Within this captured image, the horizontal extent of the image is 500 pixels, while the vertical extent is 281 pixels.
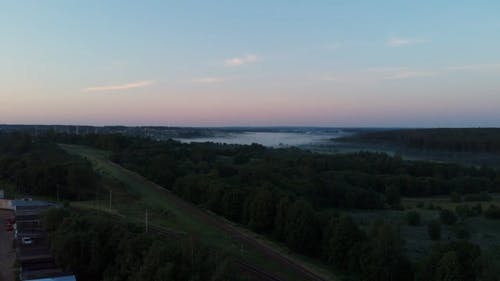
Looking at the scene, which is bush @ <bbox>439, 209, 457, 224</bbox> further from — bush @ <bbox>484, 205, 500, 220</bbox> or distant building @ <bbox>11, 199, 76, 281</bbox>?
distant building @ <bbox>11, 199, 76, 281</bbox>

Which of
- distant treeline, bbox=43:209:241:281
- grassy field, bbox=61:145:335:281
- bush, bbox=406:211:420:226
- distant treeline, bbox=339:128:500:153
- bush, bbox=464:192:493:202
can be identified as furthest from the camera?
distant treeline, bbox=339:128:500:153

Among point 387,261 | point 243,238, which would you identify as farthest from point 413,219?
point 387,261

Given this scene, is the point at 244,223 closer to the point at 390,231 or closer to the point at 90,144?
the point at 390,231

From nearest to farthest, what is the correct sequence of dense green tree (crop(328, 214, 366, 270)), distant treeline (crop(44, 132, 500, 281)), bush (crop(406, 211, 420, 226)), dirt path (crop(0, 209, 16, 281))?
1. distant treeline (crop(44, 132, 500, 281))
2. dirt path (crop(0, 209, 16, 281))
3. dense green tree (crop(328, 214, 366, 270))
4. bush (crop(406, 211, 420, 226))

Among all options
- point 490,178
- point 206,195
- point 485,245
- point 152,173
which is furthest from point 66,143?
point 485,245

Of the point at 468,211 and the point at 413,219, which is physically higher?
the point at 413,219

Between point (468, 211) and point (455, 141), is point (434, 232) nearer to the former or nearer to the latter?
point (468, 211)

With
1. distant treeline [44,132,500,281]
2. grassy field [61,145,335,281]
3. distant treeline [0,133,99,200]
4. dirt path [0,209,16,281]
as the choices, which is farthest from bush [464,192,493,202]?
dirt path [0,209,16,281]
